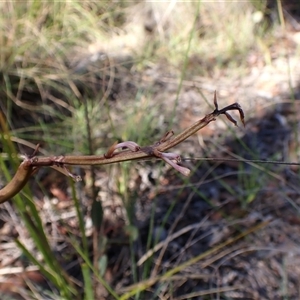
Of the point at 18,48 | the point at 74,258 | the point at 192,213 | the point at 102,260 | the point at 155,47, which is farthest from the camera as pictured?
the point at 155,47

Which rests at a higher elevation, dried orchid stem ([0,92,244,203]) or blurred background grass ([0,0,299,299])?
dried orchid stem ([0,92,244,203])

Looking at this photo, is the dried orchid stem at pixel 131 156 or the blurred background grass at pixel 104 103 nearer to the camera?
the dried orchid stem at pixel 131 156

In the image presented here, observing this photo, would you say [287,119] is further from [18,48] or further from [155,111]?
[18,48]

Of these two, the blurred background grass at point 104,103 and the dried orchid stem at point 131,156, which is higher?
the dried orchid stem at point 131,156

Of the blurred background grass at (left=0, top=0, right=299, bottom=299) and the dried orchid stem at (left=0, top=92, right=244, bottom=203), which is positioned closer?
the dried orchid stem at (left=0, top=92, right=244, bottom=203)

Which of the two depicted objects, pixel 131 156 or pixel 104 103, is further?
pixel 104 103

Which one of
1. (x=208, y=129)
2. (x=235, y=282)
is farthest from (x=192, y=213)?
(x=208, y=129)

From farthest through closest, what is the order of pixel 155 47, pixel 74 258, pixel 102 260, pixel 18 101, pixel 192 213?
pixel 155 47, pixel 18 101, pixel 192 213, pixel 74 258, pixel 102 260

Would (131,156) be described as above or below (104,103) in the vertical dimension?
above
